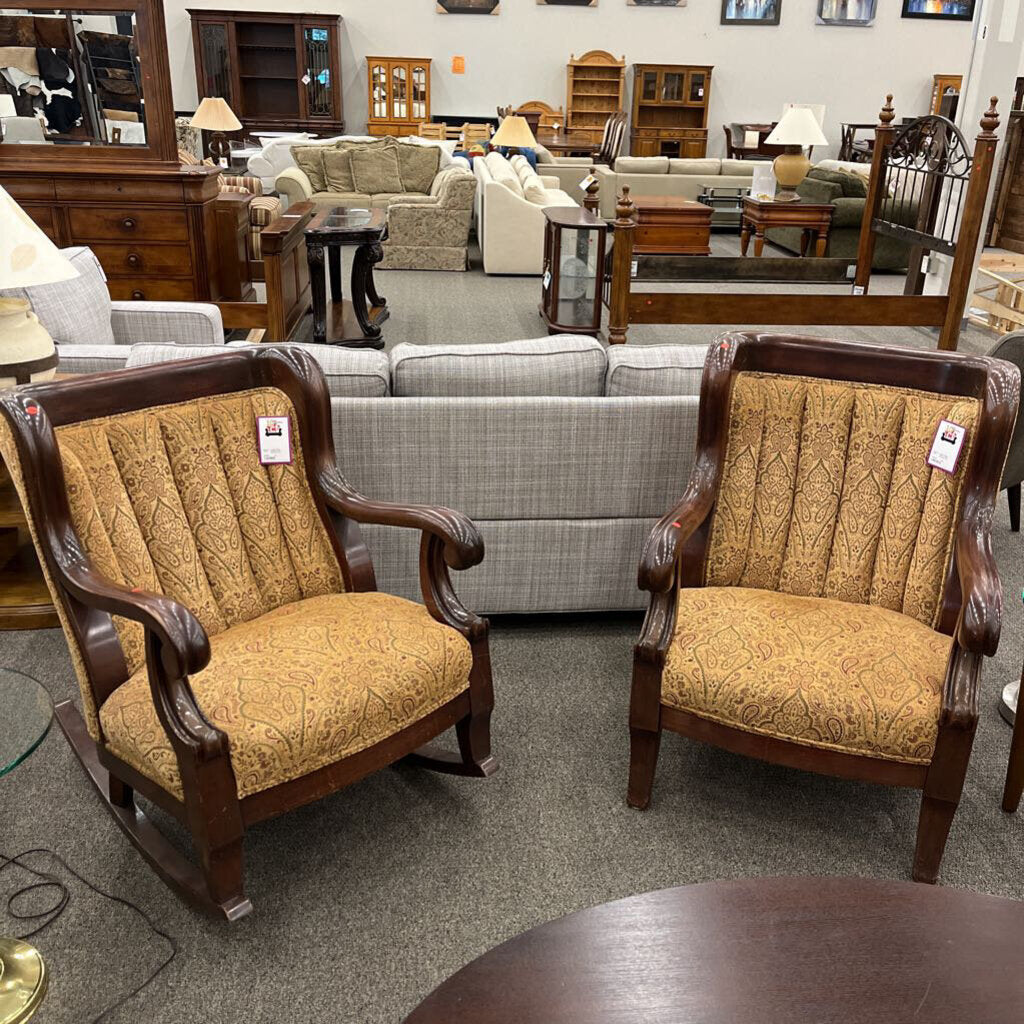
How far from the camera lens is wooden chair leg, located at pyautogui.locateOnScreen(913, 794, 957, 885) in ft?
6.21

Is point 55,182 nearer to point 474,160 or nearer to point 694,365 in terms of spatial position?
point 694,365

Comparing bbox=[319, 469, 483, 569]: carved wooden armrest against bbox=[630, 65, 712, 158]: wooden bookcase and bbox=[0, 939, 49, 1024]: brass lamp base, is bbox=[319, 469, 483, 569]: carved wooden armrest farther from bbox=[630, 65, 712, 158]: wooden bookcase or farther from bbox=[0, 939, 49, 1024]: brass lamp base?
bbox=[630, 65, 712, 158]: wooden bookcase

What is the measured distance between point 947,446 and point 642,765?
0.97m

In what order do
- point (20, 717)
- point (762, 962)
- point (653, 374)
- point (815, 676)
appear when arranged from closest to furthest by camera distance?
point (762, 962) < point (20, 717) < point (815, 676) < point (653, 374)

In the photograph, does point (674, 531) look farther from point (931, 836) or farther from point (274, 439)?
point (274, 439)

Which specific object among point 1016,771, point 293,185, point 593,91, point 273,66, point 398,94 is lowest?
point 1016,771

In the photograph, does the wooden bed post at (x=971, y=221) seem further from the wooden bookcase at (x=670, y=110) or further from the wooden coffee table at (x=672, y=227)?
the wooden bookcase at (x=670, y=110)

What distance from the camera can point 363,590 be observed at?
2.27 meters

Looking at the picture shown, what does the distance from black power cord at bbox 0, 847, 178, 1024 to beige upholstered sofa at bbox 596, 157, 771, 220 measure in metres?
8.29

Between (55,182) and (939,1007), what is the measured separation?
4859 millimetres

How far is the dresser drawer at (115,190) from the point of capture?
4.57 meters

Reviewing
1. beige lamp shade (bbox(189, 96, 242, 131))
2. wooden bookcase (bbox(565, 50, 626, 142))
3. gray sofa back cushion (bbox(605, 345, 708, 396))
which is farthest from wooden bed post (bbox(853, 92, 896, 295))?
wooden bookcase (bbox(565, 50, 626, 142))

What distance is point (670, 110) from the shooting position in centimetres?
1259

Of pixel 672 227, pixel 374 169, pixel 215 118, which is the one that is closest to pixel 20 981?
pixel 672 227
